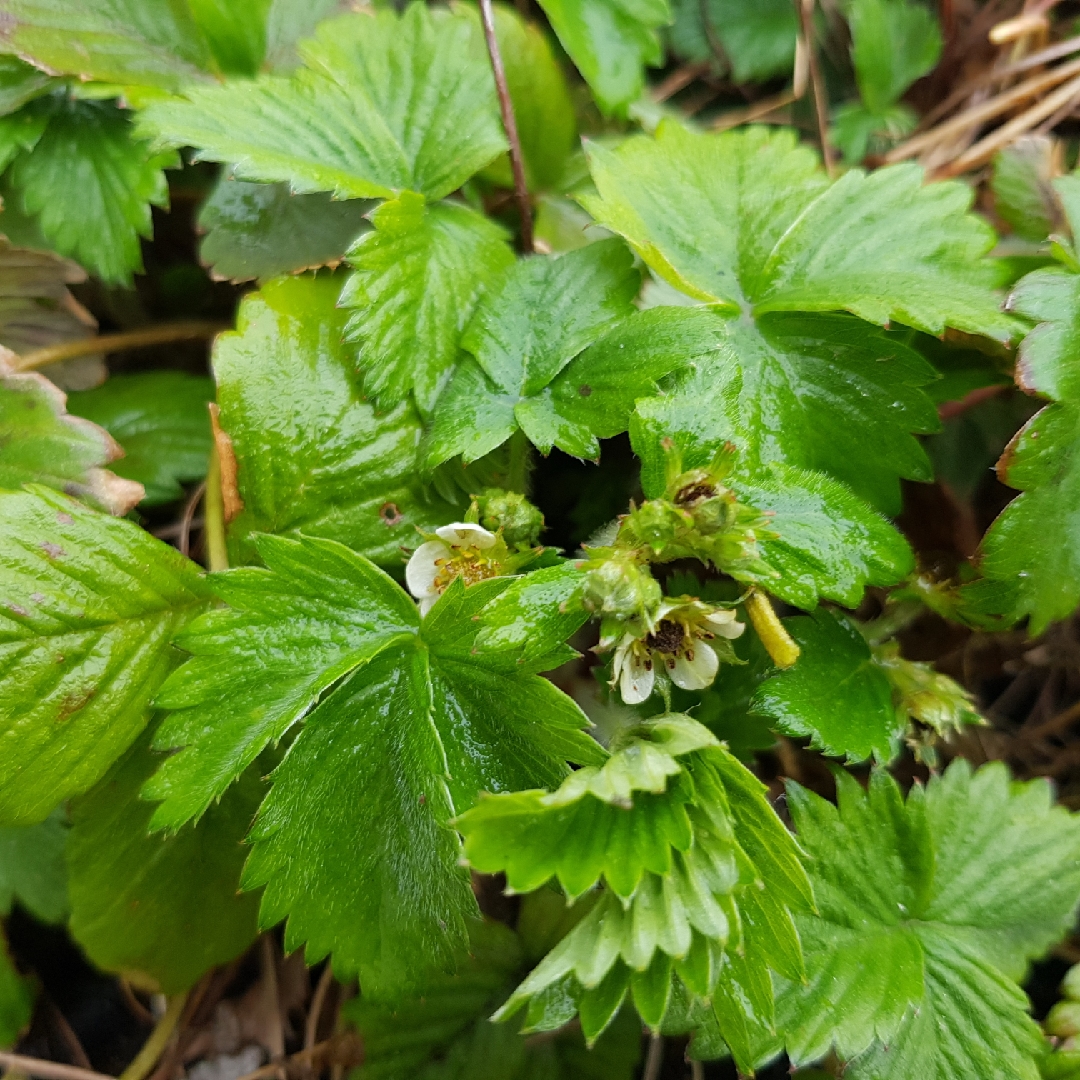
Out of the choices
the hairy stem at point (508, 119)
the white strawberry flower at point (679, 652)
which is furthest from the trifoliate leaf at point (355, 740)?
the hairy stem at point (508, 119)

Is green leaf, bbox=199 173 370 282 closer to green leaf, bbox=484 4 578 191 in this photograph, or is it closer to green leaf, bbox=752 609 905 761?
green leaf, bbox=484 4 578 191

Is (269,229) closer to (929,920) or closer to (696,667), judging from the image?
(696,667)

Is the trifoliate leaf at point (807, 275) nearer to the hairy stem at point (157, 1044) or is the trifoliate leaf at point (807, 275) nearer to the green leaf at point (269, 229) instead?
the green leaf at point (269, 229)

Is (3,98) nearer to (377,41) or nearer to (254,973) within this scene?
(377,41)

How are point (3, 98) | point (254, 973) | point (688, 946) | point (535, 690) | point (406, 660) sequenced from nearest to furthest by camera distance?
point (688, 946) → point (535, 690) → point (406, 660) → point (3, 98) → point (254, 973)

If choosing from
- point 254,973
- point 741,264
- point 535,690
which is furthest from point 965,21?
point 254,973

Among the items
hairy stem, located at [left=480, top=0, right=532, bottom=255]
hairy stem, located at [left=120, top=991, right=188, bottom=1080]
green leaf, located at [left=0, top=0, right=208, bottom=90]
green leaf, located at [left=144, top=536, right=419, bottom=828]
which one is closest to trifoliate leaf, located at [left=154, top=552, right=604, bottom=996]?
green leaf, located at [left=144, top=536, right=419, bottom=828]
